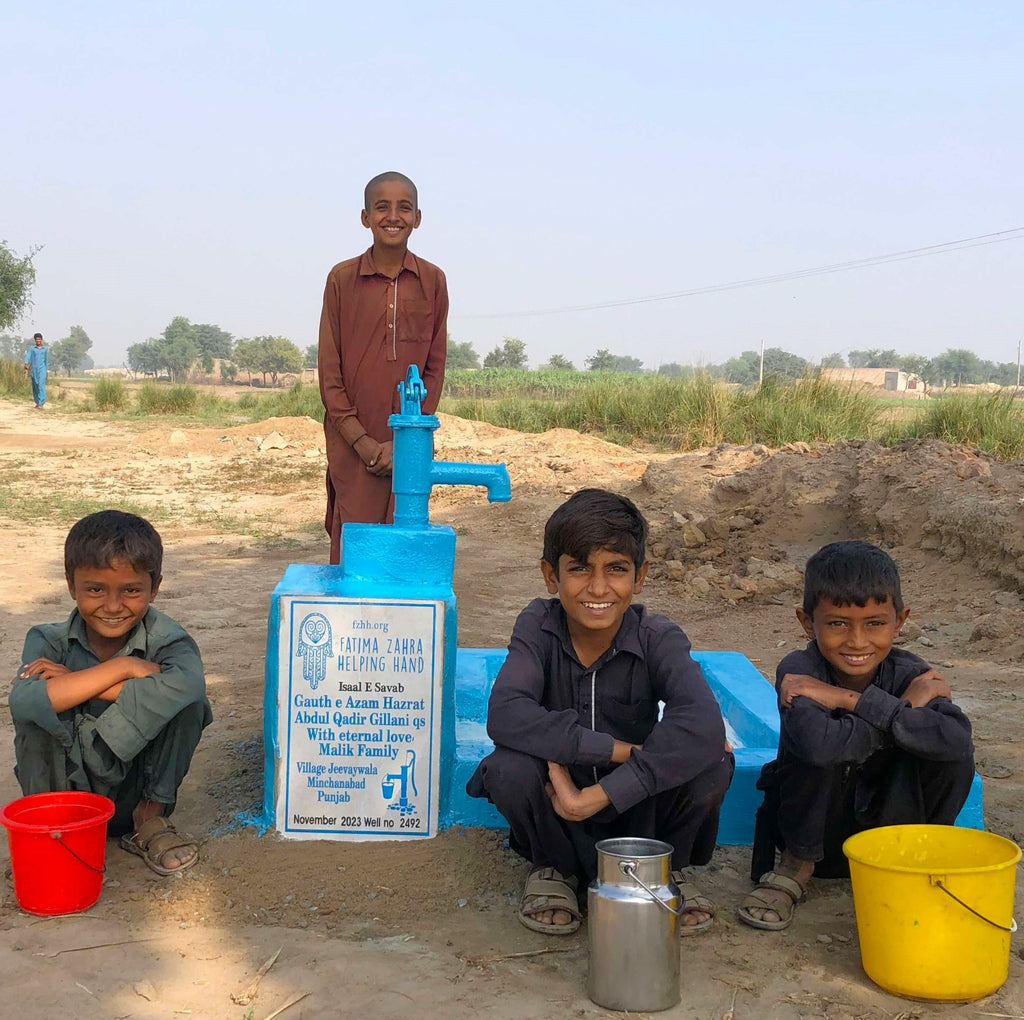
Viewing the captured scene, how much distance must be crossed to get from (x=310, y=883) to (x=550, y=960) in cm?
56

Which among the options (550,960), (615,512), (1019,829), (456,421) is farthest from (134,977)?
(456,421)

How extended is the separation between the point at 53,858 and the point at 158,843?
279mm

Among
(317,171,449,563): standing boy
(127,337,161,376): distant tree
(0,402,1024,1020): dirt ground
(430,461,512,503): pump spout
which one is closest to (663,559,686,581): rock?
(0,402,1024,1020): dirt ground

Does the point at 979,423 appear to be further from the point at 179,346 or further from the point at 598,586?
the point at 179,346

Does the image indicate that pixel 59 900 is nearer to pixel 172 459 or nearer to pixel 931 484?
pixel 931 484

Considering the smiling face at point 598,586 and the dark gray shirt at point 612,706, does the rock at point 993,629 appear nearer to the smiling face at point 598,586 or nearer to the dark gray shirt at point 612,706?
the dark gray shirt at point 612,706

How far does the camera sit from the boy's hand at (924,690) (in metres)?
2.12

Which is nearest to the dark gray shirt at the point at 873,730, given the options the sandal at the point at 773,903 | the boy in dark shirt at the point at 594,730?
the boy in dark shirt at the point at 594,730

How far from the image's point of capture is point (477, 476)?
259 centimetres

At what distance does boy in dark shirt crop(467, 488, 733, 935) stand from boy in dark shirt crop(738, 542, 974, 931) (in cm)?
15

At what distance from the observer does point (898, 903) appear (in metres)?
1.80

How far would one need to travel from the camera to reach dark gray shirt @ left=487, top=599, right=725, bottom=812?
6.57ft

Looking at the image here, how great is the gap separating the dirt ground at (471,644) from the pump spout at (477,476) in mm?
776

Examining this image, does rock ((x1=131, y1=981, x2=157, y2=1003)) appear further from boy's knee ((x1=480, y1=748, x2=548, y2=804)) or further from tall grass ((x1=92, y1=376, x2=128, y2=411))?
tall grass ((x1=92, y1=376, x2=128, y2=411))
